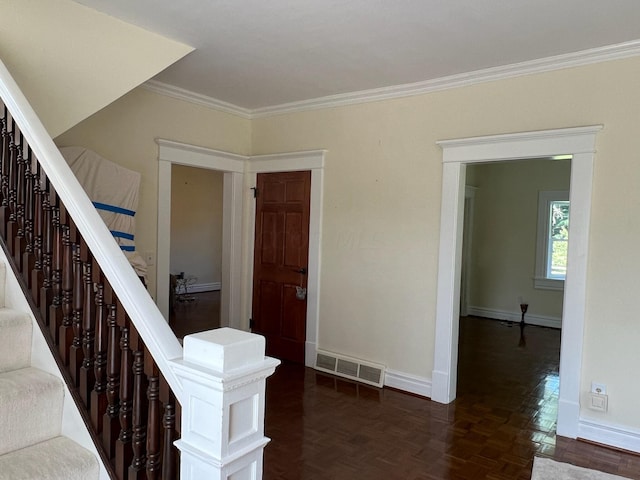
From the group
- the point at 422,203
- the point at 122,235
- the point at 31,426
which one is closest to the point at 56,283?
the point at 31,426

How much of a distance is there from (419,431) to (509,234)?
490cm

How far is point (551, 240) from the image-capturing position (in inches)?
276

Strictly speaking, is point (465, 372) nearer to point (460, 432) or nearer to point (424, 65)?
point (460, 432)

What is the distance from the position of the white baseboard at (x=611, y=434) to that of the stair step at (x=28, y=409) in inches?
130

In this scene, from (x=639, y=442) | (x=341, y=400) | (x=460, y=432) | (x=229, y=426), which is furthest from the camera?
(x=341, y=400)

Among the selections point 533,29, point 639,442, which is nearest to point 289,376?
point 639,442

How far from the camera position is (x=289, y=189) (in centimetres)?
483

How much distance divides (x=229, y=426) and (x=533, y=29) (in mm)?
2908

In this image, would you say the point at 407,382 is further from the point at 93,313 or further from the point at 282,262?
the point at 93,313

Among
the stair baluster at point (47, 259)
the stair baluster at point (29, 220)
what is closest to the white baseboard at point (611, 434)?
the stair baluster at point (47, 259)

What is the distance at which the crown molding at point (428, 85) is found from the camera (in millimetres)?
3094

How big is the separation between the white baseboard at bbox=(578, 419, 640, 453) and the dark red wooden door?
2.61m

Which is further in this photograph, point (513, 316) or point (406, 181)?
point (513, 316)

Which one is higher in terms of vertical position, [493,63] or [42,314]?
[493,63]
